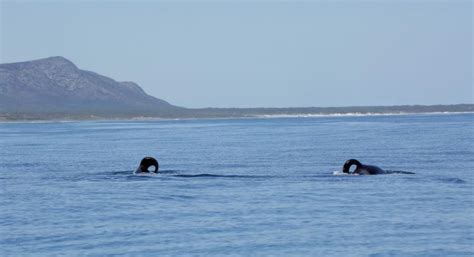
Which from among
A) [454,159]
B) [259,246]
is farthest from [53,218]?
[454,159]

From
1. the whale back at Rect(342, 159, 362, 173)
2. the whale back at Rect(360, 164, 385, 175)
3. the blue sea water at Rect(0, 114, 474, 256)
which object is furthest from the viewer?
the whale back at Rect(342, 159, 362, 173)

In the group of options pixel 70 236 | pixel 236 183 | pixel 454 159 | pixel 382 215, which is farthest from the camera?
pixel 454 159

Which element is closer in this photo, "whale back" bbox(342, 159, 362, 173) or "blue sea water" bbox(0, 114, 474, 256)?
"blue sea water" bbox(0, 114, 474, 256)

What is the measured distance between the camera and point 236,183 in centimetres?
3628

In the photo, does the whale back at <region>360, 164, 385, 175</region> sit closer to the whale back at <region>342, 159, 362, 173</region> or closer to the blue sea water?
the whale back at <region>342, 159, 362, 173</region>

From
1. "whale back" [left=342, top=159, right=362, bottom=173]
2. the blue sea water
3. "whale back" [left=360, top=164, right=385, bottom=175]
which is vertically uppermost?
"whale back" [left=342, top=159, right=362, bottom=173]

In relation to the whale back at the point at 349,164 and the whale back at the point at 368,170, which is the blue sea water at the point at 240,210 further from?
the whale back at the point at 368,170

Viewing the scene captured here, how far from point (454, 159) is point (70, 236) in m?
26.0

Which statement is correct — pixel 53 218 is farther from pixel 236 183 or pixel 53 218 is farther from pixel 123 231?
pixel 236 183

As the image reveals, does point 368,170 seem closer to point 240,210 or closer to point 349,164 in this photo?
point 349,164

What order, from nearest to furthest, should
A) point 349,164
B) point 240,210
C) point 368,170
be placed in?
point 240,210
point 368,170
point 349,164

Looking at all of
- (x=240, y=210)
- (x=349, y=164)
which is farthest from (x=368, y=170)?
(x=240, y=210)

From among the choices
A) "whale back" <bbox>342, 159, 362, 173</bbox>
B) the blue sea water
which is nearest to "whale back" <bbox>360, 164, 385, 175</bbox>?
"whale back" <bbox>342, 159, 362, 173</bbox>

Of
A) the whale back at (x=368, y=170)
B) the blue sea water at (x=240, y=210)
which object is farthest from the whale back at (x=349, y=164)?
the blue sea water at (x=240, y=210)
